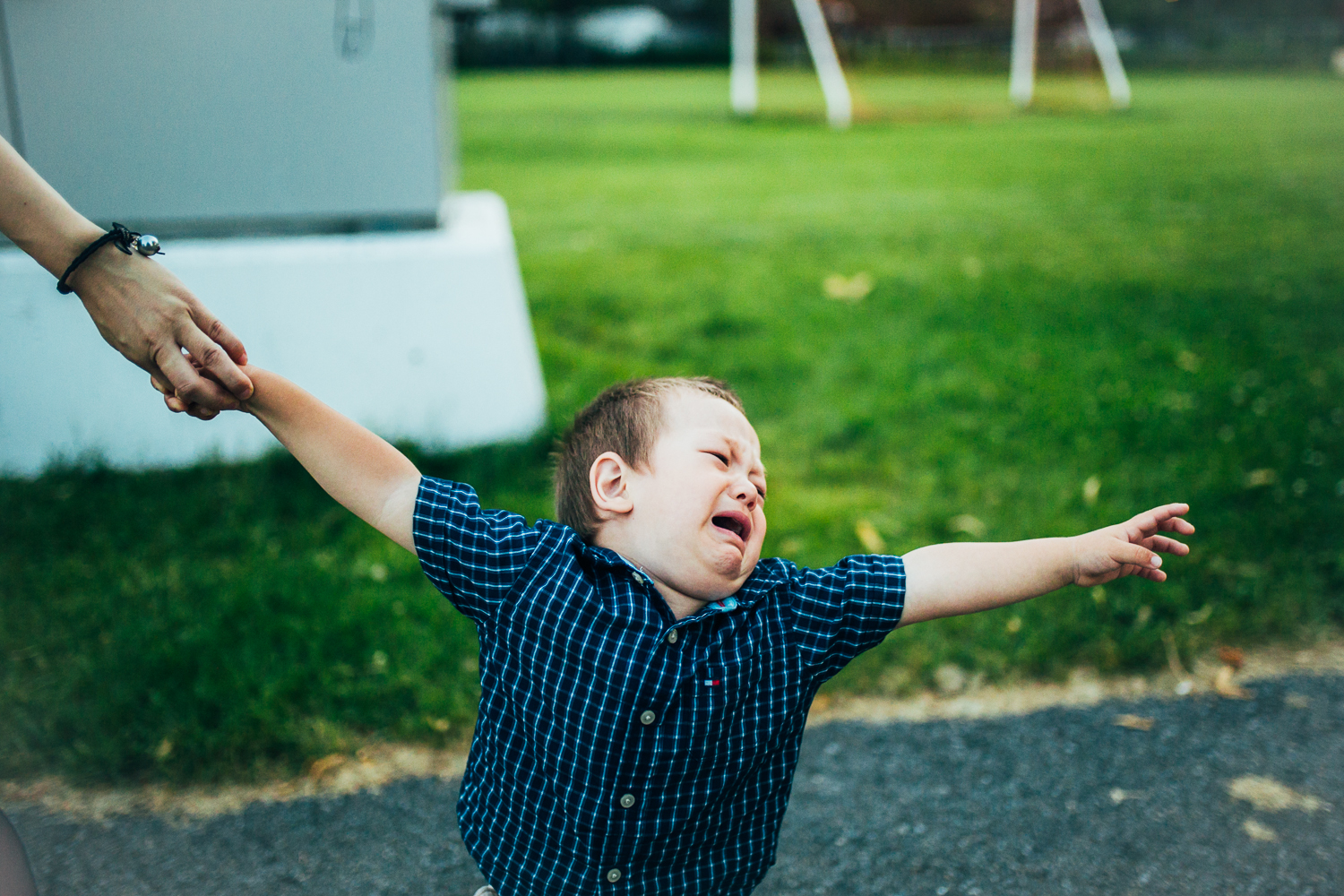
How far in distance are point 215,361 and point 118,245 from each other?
258mm

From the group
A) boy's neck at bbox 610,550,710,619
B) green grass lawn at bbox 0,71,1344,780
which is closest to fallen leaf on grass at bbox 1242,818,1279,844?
green grass lawn at bbox 0,71,1344,780

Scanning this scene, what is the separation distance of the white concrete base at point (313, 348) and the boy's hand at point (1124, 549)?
8.83 feet

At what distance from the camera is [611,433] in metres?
1.65

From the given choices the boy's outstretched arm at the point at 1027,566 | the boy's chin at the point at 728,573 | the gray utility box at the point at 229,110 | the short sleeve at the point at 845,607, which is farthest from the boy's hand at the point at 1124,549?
the gray utility box at the point at 229,110

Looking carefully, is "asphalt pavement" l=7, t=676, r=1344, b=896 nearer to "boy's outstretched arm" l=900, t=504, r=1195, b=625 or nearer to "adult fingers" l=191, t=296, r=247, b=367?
"boy's outstretched arm" l=900, t=504, r=1195, b=625

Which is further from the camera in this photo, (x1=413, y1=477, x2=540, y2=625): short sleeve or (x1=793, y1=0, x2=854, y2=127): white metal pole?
(x1=793, y1=0, x2=854, y2=127): white metal pole

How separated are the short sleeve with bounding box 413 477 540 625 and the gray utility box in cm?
276

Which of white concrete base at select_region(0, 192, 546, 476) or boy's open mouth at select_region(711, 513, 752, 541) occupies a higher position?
boy's open mouth at select_region(711, 513, 752, 541)

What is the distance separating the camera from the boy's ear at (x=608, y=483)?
5.23ft

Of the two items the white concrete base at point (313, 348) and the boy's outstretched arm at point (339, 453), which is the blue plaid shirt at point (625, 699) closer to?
the boy's outstretched arm at point (339, 453)

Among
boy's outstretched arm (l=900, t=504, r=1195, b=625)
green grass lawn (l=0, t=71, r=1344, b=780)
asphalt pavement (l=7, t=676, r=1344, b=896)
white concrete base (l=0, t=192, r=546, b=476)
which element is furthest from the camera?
white concrete base (l=0, t=192, r=546, b=476)

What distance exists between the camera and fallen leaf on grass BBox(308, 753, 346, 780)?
8.30 ft

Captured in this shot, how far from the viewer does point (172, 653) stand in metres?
2.76

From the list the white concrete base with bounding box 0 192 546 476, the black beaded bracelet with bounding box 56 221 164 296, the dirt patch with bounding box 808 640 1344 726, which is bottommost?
the dirt patch with bounding box 808 640 1344 726
